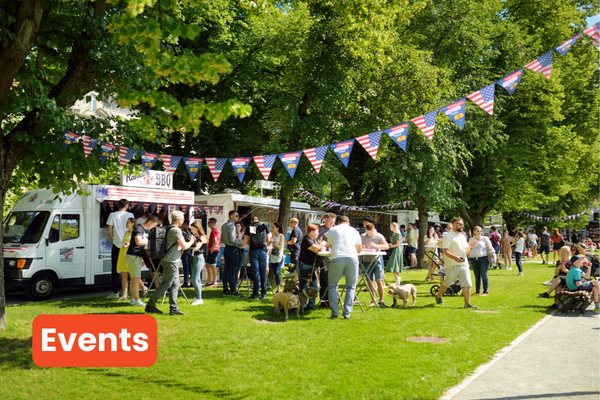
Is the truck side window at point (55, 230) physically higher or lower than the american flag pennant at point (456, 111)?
lower

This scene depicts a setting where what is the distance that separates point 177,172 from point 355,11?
377 inches

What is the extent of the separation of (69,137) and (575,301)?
9.51 metres

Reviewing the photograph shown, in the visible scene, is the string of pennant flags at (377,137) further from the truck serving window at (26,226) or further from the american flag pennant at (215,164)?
the truck serving window at (26,226)

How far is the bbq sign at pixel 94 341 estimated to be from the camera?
5750mm

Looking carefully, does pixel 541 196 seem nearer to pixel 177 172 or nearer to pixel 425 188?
pixel 425 188

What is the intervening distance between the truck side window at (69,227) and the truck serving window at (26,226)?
0.37 metres

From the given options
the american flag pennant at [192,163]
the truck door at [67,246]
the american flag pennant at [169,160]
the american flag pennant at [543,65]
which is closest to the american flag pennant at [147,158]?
the american flag pennant at [169,160]

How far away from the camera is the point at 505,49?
2391cm

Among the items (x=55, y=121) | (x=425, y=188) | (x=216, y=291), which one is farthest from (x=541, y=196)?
(x=55, y=121)

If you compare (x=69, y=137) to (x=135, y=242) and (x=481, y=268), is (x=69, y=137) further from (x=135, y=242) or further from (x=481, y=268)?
(x=481, y=268)

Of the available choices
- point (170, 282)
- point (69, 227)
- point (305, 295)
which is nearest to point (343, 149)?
point (305, 295)

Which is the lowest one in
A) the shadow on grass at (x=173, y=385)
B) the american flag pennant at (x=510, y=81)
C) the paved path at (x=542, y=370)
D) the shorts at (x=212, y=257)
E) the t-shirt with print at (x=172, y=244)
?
the paved path at (x=542, y=370)

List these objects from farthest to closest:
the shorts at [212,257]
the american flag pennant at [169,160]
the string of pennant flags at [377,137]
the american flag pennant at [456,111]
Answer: the shorts at [212,257] < the american flag pennant at [169,160] < the american flag pennant at [456,111] < the string of pennant flags at [377,137]

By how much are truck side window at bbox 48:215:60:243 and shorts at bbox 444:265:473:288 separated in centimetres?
884
